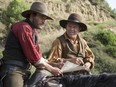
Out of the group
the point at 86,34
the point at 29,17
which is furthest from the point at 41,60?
the point at 86,34

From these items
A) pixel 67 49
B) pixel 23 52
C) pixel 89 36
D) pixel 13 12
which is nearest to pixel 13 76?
pixel 23 52

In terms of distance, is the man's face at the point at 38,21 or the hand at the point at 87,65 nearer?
the man's face at the point at 38,21

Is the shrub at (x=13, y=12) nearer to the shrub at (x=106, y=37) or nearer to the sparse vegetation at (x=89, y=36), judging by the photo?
the sparse vegetation at (x=89, y=36)

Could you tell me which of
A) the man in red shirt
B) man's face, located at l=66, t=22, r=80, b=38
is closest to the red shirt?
the man in red shirt

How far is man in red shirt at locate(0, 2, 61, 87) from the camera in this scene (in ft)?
17.4

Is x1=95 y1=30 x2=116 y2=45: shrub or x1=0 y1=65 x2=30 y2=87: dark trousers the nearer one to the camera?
x1=0 y1=65 x2=30 y2=87: dark trousers

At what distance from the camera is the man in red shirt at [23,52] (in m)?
5.30

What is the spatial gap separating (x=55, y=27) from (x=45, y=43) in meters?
5.20

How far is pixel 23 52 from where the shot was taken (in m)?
5.41

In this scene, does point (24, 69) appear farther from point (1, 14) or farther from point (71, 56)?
point (1, 14)

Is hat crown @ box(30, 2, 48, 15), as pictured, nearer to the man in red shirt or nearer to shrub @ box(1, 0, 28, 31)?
the man in red shirt

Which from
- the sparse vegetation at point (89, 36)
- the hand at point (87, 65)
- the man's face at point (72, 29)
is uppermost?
the man's face at point (72, 29)

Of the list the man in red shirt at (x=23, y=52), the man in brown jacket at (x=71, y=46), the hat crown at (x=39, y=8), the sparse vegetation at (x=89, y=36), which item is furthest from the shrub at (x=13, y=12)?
the man in red shirt at (x=23, y=52)

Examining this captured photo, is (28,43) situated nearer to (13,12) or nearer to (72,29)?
(72,29)
